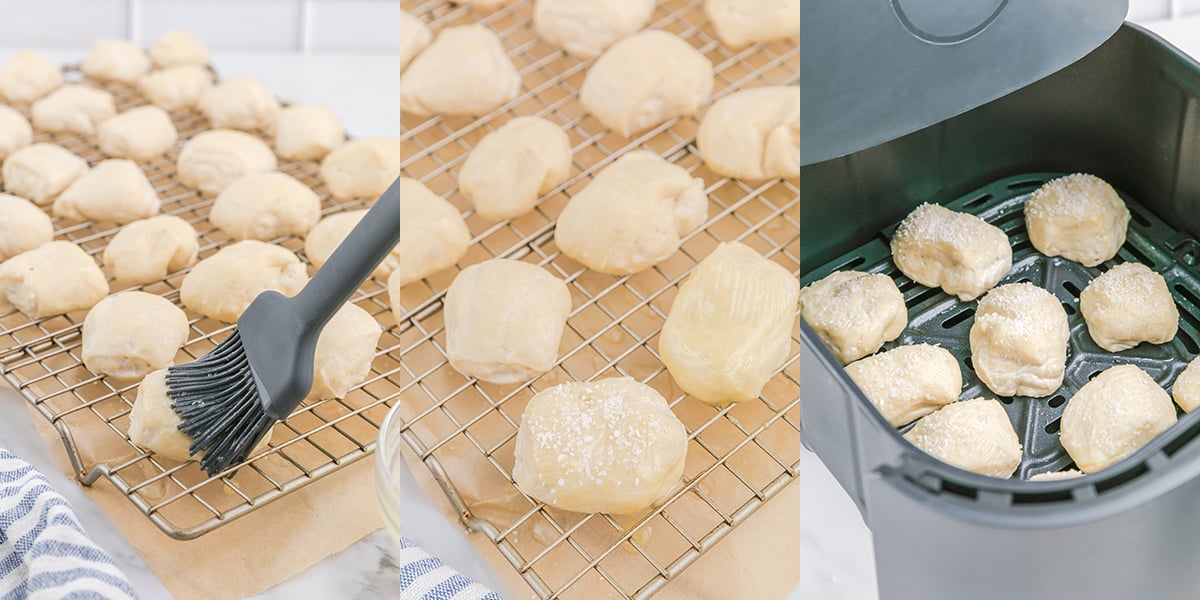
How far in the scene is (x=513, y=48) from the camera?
3.72 feet

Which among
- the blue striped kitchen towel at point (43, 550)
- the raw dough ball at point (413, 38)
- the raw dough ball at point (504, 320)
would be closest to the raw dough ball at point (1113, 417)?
the raw dough ball at point (504, 320)

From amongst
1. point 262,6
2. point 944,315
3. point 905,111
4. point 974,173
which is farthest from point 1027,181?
point 262,6

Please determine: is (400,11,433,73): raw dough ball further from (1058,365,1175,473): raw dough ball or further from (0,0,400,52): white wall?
(1058,365,1175,473): raw dough ball

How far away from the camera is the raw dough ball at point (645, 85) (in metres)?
1.01

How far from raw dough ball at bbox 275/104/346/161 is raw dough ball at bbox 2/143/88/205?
20cm

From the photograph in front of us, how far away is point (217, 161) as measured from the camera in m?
1.05

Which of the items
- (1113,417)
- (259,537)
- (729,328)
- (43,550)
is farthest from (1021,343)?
(43,550)

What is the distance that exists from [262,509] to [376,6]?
920mm

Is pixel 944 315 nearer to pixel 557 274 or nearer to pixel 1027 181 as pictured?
pixel 1027 181

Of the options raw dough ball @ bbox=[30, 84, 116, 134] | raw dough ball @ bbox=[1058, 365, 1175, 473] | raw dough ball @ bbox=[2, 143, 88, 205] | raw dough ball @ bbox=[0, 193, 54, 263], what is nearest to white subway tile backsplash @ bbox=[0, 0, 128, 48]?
raw dough ball @ bbox=[30, 84, 116, 134]

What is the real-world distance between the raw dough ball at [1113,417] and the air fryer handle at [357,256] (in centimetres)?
46

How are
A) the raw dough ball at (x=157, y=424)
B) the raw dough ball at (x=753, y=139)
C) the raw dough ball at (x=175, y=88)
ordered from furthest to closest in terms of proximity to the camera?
the raw dough ball at (x=175, y=88) < the raw dough ball at (x=753, y=139) < the raw dough ball at (x=157, y=424)

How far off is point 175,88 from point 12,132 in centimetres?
17

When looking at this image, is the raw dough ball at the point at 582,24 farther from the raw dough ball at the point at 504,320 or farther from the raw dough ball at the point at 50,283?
the raw dough ball at the point at 50,283
